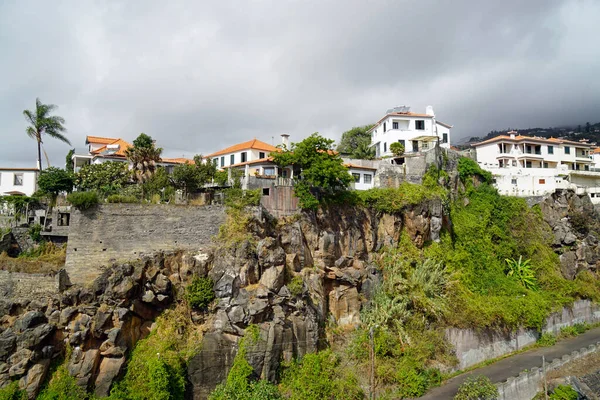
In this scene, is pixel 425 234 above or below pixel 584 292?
above

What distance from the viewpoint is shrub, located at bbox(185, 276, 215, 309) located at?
23688 millimetres

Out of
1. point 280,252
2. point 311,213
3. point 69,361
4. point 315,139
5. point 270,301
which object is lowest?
point 69,361

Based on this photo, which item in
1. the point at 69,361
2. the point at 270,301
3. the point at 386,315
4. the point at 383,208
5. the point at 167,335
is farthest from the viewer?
the point at 383,208

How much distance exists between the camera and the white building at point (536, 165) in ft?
141

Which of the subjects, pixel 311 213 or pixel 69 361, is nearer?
pixel 69 361

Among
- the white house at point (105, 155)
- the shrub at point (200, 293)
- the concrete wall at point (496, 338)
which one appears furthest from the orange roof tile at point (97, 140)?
the concrete wall at point (496, 338)

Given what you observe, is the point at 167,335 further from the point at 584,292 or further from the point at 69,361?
the point at 584,292

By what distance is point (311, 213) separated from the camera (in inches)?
1158

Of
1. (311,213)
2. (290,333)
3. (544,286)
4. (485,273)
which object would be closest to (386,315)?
(290,333)

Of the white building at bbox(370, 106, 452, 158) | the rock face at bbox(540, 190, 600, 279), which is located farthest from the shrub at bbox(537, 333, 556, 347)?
the white building at bbox(370, 106, 452, 158)

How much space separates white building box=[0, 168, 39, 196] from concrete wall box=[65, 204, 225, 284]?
559 inches

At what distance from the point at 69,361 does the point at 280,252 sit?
40.9ft

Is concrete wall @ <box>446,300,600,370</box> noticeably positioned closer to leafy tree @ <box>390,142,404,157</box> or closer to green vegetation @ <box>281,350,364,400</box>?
green vegetation @ <box>281,350,364,400</box>

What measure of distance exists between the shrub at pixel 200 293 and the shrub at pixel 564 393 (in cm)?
2114
